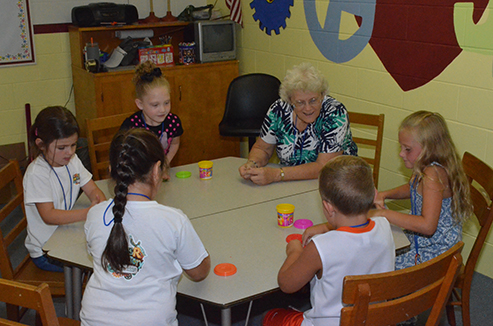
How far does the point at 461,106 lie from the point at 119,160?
6.78 ft

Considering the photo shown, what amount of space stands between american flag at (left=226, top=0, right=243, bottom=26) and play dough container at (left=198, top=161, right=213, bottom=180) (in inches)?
88.3

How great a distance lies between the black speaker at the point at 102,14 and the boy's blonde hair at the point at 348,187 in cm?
301

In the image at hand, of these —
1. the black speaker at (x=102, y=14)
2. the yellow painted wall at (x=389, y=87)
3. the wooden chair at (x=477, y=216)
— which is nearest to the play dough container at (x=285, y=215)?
the wooden chair at (x=477, y=216)

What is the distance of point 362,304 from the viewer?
1301mm

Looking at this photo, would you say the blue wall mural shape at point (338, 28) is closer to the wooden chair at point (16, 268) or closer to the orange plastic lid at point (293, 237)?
the orange plastic lid at point (293, 237)

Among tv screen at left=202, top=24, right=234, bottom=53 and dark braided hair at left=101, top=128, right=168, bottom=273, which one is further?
tv screen at left=202, top=24, right=234, bottom=53

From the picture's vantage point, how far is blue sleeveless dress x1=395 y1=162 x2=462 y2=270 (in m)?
2.11

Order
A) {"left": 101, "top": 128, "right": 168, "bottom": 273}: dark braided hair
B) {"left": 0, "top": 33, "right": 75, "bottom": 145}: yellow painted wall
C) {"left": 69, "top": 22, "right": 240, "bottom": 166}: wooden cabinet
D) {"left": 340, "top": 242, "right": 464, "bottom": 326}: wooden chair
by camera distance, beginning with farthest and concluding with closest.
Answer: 1. {"left": 0, "top": 33, "right": 75, "bottom": 145}: yellow painted wall
2. {"left": 69, "top": 22, "right": 240, "bottom": 166}: wooden cabinet
3. {"left": 101, "top": 128, "right": 168, "bottom": 273}: dark braided hair
4. {"left": 340, "top": 242, "right": 464, "bottom": 326}: wooden chair

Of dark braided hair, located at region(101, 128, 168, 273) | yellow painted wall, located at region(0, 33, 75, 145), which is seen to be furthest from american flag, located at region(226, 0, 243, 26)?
dark braided hair, located at region(101, 128, 168, 273)

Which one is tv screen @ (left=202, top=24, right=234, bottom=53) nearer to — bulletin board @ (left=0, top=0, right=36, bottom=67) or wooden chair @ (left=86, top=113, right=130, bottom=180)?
bulletin board @ (left=0, top=0, right=36, bottom=67)

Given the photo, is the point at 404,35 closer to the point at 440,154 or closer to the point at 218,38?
the point at 440,154

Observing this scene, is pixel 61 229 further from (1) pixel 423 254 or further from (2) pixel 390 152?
(2) pixel 390 152

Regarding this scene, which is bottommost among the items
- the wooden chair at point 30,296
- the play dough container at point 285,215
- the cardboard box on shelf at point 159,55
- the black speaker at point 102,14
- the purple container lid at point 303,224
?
the purple container lid at point 303,224

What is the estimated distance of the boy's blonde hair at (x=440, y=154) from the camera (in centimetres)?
A: 203
